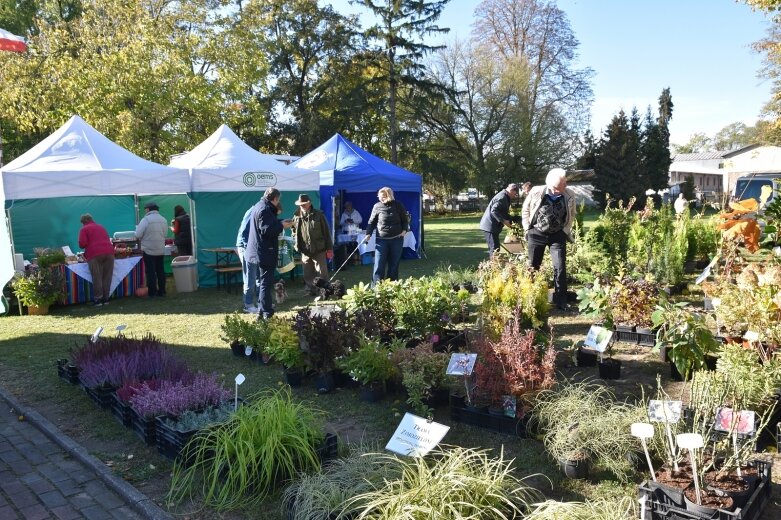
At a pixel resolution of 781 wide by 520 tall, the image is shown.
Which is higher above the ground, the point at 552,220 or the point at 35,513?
the point at 552,220

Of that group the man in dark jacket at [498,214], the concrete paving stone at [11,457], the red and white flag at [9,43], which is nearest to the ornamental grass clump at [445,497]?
the concrete paving stone at [11,457]

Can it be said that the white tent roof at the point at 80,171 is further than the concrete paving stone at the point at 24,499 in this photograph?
Yes

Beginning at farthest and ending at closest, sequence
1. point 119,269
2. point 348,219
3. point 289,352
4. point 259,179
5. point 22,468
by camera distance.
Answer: point 348,219
point 259,179
point 119,269
point 289,352
point 22,468

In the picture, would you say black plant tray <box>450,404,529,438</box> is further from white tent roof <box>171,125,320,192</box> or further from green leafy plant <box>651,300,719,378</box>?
white tent roof <box>171,125,320,192</box>

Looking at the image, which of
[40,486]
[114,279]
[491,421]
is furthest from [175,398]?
[114,279]

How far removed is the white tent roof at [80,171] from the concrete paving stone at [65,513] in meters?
6.99

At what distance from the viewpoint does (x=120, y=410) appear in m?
4.44

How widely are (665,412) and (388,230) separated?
542 centimetres

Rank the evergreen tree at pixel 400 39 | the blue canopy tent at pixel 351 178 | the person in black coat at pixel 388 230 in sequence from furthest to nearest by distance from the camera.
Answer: the evergreen tree at pixel 400 39, the blue canopy tent at pixel 351 178, the person in black coat at pixel 388 230

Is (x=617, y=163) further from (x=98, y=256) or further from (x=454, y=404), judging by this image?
(x=454, y=404)

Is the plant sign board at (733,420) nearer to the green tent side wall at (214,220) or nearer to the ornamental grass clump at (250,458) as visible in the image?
the ornamental grass clump at (250,458)

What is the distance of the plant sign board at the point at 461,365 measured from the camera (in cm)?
397

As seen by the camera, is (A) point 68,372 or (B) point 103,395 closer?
(B) point 103,395

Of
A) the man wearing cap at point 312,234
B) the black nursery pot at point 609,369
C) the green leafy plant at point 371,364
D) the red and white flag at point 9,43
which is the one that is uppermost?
the red and white flag at point 9,43
